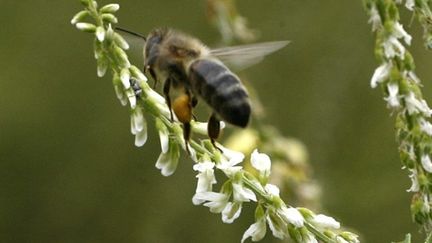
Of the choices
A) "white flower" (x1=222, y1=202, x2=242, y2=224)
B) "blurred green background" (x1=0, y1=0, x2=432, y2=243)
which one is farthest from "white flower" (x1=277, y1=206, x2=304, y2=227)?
"blurred green background" (x1=0, y1=0, x2=432, y2=243)

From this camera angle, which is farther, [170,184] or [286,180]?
[170,184]

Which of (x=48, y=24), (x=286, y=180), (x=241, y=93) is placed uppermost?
(x=48, y=24)

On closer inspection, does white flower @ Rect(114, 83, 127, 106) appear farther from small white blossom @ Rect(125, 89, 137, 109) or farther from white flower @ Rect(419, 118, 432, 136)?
white flower @ Rect(419, 118, 432, 136)

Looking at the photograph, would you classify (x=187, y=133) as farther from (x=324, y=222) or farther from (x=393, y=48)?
(x=393, y=48)

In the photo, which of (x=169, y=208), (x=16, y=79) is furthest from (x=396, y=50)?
(x=16, y=79)

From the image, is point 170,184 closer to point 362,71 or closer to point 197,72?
point 362,71
